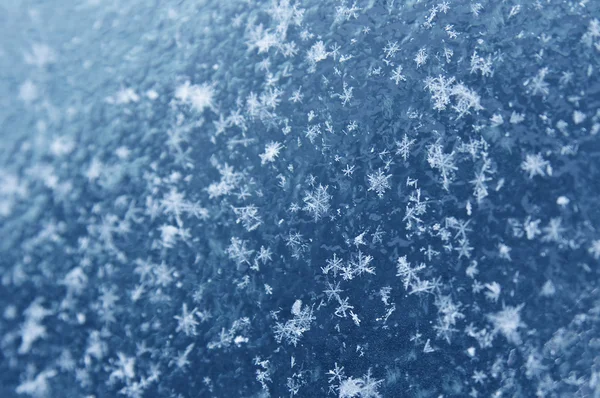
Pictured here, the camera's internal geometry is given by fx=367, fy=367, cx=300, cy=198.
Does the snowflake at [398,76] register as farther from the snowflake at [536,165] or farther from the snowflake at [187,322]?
the snowflake at [187,322]

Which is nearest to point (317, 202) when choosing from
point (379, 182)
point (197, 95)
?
point (379, 182)

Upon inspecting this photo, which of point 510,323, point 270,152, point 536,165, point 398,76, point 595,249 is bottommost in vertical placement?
point 510,323

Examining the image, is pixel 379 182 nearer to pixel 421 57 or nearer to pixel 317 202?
pixel 317 202

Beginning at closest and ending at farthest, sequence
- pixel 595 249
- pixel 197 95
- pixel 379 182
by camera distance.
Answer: pixel 595 249
pixel 379 182
pixel 197 95

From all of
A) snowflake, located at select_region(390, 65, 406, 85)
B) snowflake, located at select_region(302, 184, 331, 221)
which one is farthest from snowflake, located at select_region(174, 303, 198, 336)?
snowflake, located at select_region(390, 65, 406, 85)

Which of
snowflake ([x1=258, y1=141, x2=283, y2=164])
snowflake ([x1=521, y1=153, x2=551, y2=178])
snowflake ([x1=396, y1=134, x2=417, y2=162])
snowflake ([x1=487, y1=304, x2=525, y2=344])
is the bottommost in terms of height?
snowflake ([x1=487, y1=304, x2=525, y2=344])

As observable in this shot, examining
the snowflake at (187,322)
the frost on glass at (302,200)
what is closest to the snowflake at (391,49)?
the frost on glass at (302,200)

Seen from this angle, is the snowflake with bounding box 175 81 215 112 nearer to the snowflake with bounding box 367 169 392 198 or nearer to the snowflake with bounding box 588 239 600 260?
the snowflake with bounding box 367 169 392 198

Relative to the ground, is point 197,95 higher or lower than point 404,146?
higher
